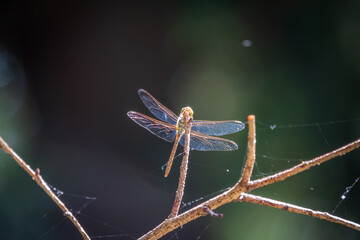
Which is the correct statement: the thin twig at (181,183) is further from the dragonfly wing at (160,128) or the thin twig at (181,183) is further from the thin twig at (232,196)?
the dragonfly wing at (160,128)

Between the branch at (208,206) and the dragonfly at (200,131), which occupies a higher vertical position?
the branch at (208,206)

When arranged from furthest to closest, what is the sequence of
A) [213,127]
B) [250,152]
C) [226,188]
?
[226,188] → [213,127] → [250,152]

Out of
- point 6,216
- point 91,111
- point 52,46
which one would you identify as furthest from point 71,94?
point 6,216

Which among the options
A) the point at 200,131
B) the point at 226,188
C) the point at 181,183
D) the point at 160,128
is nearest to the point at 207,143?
the point at 200,131

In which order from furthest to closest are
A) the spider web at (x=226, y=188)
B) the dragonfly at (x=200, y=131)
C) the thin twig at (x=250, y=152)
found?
the spider web at (x=226, y=188), the dragonfly at (x=200, y=131), the thin twig at (x=250, y=152)

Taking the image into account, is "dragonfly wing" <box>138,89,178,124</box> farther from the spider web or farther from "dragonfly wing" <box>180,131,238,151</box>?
the spider web

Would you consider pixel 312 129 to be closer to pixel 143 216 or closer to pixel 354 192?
pixel 354 192

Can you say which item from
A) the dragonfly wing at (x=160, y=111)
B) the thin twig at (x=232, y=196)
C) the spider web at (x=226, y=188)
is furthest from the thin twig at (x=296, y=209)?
the spider web at (x=226, y=188)

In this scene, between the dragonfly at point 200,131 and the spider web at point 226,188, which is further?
the spider web at point 226,188

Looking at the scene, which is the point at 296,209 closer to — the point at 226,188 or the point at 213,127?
the point at 213,127

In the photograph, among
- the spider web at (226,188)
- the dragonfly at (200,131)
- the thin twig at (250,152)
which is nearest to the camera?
the thin twig at (250,152)

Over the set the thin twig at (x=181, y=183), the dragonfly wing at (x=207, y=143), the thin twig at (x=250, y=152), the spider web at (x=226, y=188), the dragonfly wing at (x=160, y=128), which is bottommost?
the spider web at (x=226, y=188)
